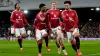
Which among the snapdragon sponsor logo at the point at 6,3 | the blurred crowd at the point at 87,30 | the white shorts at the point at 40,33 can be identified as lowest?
the blurred crowd at the point at 87,30

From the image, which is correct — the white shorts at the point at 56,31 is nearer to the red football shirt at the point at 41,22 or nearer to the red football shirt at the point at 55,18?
the red football shirt at the point at 55,18

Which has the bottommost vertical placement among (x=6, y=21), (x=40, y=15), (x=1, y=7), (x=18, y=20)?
(x=6, y=21)

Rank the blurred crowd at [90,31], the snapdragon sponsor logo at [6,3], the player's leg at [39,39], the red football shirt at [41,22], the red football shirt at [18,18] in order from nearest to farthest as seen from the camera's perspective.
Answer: the player's leg at [39,39] → the red football shirt at [41,22] → the red football shirt at [18,18] → the snapdragon sponsor logo at [6,3] → the blurred crowd at [90,31]

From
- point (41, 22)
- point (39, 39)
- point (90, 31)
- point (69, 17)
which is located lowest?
point (90, 31)

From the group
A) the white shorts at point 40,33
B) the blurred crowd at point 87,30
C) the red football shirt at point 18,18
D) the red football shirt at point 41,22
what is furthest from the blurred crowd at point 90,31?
the white shorts at point 40,33

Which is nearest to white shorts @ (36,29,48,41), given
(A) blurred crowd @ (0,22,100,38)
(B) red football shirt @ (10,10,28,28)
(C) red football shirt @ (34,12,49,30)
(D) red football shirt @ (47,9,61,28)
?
(C) red football shirt @ (34,12,49,30)

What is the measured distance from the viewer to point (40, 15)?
1517 cm

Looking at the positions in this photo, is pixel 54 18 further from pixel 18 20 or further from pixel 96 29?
pixel 96 29

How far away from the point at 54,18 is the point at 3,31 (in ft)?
138

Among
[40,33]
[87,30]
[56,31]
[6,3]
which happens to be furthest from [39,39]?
[87,30]

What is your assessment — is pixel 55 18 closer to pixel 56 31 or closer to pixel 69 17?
pixel 56 31

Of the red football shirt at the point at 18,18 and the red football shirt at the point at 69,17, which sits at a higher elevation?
the red football shirt at the point at 69,17

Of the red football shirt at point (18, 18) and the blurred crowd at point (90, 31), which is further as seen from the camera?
the blurred crowd at point (90, 31)

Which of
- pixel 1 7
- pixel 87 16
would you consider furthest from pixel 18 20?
pixel 87 16
